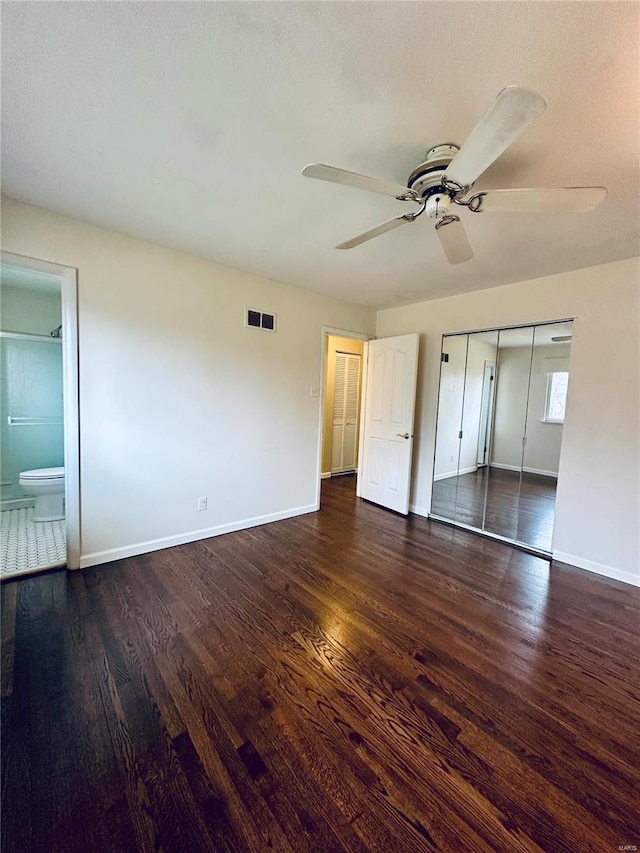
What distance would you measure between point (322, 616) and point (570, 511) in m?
2.34

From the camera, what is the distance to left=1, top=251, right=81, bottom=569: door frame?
236cm

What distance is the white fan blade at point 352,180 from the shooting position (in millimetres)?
1249

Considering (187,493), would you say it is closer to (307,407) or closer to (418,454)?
(307,407)

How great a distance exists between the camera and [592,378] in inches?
111

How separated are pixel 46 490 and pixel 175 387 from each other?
182 cm

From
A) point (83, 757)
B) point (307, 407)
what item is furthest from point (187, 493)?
point (83, 757)

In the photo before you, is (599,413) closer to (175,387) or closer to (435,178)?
(435,178)

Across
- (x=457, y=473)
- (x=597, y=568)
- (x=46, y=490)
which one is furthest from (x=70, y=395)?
(x=597, y=568)

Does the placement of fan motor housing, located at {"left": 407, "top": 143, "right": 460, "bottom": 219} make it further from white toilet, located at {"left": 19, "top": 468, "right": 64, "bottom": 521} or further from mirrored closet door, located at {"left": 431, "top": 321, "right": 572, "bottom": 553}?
white toilet, located at {"left": 19, "top": 468, "right": 64, "bottom": 521}

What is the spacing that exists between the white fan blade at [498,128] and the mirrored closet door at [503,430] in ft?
7.79

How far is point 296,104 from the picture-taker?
1321mm

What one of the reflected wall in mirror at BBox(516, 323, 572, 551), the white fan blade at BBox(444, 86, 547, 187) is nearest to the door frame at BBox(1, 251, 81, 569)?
the white fan blade at BBox(444, 86, 547, 187)

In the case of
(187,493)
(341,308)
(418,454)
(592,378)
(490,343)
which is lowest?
(187,493)

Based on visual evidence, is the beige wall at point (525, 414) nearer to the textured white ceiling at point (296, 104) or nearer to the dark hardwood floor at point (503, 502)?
the dark hardwood floor at point (503, 502)
